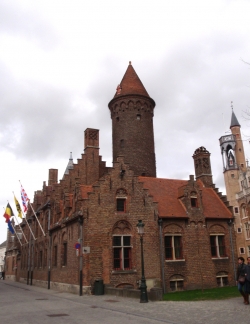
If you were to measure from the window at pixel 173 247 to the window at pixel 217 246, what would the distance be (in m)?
3.34

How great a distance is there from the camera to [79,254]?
24422mm

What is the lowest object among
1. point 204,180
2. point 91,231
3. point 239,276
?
point 239,276

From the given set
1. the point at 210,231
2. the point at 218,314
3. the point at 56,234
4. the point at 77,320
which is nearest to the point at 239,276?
the point at 218,314

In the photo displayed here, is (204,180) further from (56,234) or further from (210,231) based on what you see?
(56,234)

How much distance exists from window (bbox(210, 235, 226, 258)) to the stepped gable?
3649mm

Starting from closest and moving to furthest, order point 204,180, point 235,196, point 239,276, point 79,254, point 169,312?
1. point 169,312
2. point 239,276
3. point 79,254
4. point 204,180
5. point 235,196

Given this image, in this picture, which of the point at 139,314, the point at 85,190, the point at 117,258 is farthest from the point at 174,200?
the point at 139,314

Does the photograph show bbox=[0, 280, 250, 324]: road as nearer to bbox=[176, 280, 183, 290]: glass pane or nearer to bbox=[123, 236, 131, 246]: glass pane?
bbox=[123, 236, 131, 246]: glass pane

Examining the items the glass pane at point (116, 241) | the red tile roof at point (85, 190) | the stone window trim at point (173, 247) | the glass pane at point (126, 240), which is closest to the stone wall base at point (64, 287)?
the glass pane at point (116, 241)

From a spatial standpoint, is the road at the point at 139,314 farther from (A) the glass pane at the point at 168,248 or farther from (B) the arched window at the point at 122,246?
(A) the glass pane at the point at 168,248

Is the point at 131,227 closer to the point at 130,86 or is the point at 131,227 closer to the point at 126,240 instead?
the point at 126,240

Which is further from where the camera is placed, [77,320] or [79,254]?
[79,254]

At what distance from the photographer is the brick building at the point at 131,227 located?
25359mm

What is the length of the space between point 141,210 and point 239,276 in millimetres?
13123
